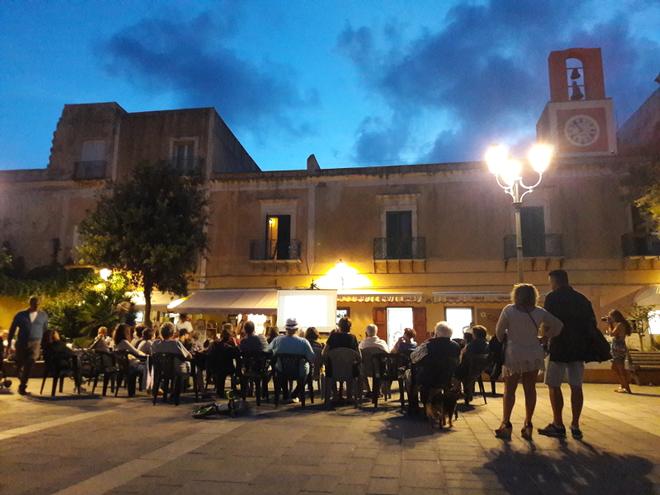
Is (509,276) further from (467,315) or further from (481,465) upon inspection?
(481,465)

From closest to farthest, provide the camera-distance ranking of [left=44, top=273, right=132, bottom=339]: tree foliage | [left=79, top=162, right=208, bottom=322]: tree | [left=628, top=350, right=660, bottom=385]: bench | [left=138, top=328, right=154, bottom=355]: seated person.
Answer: [left=138, top=328, right=154, bottom=355]: seated person
[left=628, top=350, right=660, bottom=385]: bench
[left=44, top=273, right=132, bottom=339]: tree foliage
[left=79, top=162, right=208, bottom=322]: tree

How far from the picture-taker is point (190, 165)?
19375 millimetres

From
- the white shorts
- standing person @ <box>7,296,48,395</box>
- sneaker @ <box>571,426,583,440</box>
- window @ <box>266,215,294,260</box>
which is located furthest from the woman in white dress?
window @ <box>266,215,294,260</box>

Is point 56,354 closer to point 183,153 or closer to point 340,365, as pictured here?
point 340,365

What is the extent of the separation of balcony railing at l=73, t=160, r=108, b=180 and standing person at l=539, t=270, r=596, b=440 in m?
18.7

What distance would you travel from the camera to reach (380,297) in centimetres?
1652

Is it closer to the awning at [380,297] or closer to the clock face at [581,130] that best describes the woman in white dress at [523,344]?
the awning at [380,297]

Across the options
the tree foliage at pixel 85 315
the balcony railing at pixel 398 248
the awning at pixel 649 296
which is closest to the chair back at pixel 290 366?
the tree foliage at pixel 85 315

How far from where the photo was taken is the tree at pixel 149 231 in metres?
13.8

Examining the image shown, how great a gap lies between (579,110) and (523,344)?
52.6 feet

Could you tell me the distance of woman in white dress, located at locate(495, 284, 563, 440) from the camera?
4.74m

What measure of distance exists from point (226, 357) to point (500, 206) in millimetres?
12350

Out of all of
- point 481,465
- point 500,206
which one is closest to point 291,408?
point 481,465

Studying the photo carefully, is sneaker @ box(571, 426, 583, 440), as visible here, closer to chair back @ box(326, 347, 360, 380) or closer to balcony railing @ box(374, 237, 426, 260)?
chair back @ box(326, 347, 360, 380)
